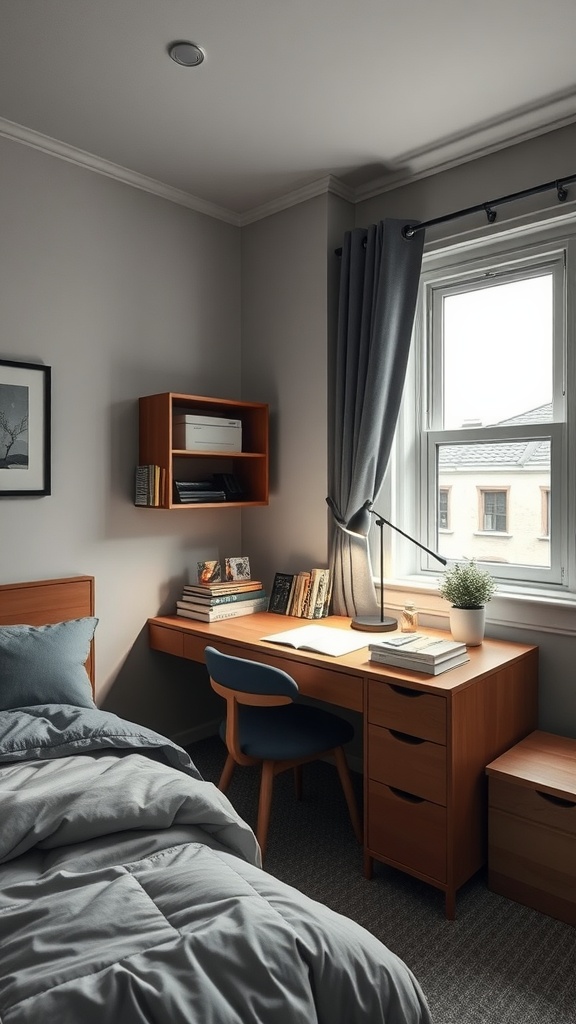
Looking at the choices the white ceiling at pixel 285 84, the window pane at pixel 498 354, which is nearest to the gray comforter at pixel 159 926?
the window pane at pixel 498 354

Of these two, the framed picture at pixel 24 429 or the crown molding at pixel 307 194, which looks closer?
the framed picture at pixel 24 429

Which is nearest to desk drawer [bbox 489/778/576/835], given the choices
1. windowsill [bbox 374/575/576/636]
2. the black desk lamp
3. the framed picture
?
windowsill [bbox 374/575/576/636]

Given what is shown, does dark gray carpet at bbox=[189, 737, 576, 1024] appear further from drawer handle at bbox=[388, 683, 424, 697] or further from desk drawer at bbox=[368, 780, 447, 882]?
drawer handle at bbox=[388, 683, 424, 697]

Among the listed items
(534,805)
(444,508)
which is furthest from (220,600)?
(534,805)

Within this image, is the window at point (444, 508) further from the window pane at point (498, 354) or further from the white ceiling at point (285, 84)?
the white ceiling at point (285, 84)

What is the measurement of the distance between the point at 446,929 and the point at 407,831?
282mm

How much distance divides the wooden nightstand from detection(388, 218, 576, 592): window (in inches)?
30.7

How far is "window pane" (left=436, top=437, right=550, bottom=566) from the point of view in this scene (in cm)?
274

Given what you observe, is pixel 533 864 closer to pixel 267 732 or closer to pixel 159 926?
pixel 267 732

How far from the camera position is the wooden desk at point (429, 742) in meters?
2.10

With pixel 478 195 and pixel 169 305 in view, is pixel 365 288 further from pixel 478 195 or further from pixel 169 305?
pixel 169 305

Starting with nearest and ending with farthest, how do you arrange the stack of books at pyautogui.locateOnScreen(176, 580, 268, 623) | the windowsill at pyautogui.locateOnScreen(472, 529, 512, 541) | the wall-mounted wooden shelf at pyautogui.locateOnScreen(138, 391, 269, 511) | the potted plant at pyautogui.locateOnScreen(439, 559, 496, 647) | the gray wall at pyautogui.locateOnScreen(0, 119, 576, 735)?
1. the potted plant at pyautogui.locateOnScreen(439, 559, 496, 647)
2. the gray wall at pyautogui.locateOnScreen(0, 119, 576, 735)
3. the windowsill at pyautogui.locateOnScreen(472, 529, 512, 541)
4. the wall-mounted wooden shelf at pyautogui.locateOnScreen(138, 391, 269, 511)
5. the stack of books at pyautogui.locateOnScreen(176, 580, 268, 623)

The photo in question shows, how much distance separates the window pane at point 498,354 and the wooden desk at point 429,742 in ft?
3.28

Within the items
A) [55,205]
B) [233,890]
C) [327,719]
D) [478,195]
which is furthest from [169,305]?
[233,890]
